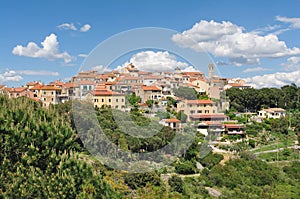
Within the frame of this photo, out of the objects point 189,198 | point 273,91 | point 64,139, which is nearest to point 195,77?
point 273,91

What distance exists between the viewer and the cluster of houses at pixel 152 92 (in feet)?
54.3

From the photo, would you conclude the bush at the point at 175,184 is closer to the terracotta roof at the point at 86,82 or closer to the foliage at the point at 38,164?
the foliage at the point at 38,164

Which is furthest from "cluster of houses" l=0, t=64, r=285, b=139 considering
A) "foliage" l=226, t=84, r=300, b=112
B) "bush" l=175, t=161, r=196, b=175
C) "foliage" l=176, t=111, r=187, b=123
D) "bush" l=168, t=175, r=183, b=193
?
"bush" l=168, t=175, r=183, b=193

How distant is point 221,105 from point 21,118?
15770 mm

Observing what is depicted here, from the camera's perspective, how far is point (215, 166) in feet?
42.0

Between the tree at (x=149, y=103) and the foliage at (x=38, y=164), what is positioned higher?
the tree at (x=149, y=103)

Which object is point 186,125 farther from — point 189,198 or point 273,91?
point 273,91

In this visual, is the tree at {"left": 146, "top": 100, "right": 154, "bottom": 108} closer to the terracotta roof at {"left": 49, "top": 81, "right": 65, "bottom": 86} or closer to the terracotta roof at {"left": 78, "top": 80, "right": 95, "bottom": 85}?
the terracotta roof at {"left": 78, "top": 80, "right": 95, "bottom": 85}

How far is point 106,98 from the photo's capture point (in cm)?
1767

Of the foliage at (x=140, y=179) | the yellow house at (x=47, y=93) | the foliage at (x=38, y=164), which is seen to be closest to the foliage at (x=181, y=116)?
the foliage at (x=140, y=179)

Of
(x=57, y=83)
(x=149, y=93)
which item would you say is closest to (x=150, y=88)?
(x=149, y=93)

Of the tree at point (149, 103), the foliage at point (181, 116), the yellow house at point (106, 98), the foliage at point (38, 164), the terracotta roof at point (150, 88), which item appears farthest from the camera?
the terracotta roof at point (150, 88)

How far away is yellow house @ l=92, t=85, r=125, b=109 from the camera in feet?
55.8

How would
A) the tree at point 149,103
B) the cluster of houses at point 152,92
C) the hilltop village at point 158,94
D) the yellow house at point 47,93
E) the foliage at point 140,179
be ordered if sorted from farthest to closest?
the yellow house at point 47,93 < the tree at point 149,103 < the hilltop village at point 158,94 < the cluster of houses at point 152,92 < the foliage at point 140,179
